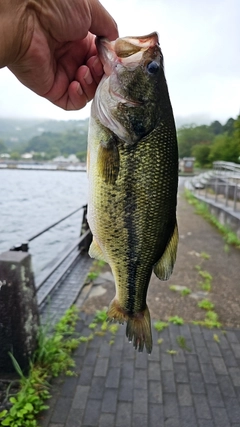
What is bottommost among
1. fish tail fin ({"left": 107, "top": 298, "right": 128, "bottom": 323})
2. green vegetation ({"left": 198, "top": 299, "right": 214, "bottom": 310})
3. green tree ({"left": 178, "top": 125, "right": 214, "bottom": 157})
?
green vegetation ({"left": 198, "top": 299, "right": 214, "bottom": 310})

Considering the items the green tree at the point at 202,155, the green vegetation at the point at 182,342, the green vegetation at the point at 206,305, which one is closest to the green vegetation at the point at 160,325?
the green vegetation at the point at 182,342

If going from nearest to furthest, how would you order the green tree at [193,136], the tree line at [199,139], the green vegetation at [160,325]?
the green vegetation at [160,325] → the tree line at [199,139] → the green tree at [193,136]

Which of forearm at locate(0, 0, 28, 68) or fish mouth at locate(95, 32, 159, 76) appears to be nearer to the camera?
forearm at locate(0, 0, 28, 68)

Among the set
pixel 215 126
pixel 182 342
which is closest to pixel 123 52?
pixel 182 342

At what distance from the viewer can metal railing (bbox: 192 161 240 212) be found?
11.3 meters

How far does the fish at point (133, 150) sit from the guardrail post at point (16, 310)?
6.38 ft

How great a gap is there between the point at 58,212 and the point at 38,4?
13.4m

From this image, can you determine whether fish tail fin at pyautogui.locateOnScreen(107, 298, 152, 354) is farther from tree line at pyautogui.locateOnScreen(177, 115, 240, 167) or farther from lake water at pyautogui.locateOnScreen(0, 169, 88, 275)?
tree line at pyautogui.locateOnScreen(177, 115, 240, 167)

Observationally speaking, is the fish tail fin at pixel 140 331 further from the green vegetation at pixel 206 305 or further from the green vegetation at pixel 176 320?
the green vegetation at pixel 206 305

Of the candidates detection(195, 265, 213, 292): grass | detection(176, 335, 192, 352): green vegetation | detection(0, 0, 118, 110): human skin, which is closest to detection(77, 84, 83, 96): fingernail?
detection(0, 0, 118, 110): human skin

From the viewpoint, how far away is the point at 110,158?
1.80m

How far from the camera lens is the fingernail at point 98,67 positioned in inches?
79.0

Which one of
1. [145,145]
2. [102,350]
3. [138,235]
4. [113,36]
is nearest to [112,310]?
[138,235]

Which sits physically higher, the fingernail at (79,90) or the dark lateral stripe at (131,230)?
the fingernail at (79,90)
